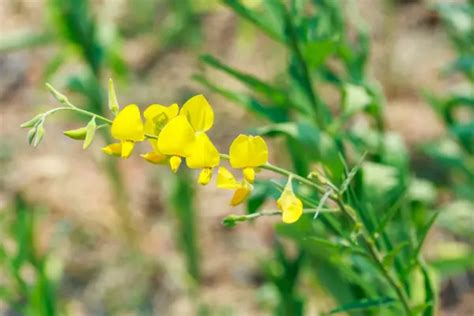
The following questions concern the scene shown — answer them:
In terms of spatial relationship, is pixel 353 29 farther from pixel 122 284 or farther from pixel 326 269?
pixel 326 269

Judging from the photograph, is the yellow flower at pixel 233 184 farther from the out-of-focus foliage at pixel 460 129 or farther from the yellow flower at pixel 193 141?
the out-of-focus foliage at pixel 460 129

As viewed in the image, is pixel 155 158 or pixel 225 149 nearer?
pixel 155 158

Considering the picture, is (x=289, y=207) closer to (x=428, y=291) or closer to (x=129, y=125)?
(x=129, y=125)

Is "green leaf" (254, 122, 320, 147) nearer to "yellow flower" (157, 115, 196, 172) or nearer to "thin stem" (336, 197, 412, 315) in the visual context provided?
"thin stem" (336, 197, 412, 315)

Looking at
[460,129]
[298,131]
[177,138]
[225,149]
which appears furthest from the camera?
[225,149]

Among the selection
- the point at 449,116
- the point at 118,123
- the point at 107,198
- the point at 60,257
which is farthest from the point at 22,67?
the point at 118,123

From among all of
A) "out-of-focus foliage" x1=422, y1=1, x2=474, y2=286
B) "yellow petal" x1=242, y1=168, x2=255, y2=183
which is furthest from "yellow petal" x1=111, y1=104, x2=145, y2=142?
"out-of-focus foliage" x1=422, y1=1, x2=474, y2=286

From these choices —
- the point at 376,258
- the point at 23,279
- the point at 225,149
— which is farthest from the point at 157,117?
the point at 225,149
